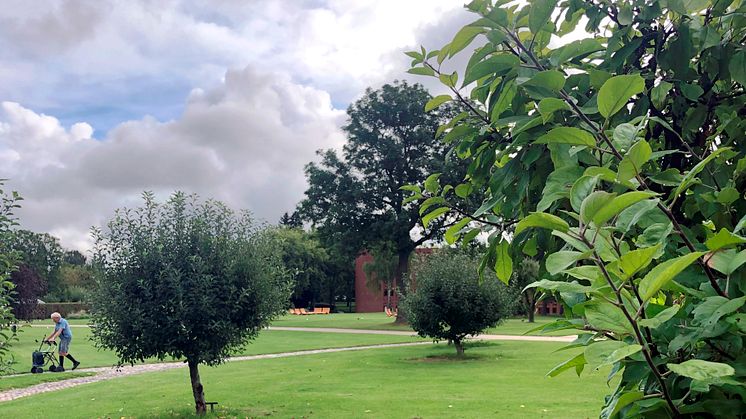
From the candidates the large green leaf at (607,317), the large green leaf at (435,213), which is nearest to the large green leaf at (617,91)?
the large green leaf at (607,317)

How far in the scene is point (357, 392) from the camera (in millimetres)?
13617

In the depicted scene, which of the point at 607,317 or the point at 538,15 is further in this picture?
the point at 538,15

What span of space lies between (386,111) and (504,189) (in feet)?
125

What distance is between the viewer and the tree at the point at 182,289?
432 inches

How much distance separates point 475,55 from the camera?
185 centimetres

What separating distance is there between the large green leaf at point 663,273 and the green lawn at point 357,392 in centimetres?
998

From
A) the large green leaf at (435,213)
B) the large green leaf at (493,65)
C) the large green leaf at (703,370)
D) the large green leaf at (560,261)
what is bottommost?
the large green leaf at (703,370)

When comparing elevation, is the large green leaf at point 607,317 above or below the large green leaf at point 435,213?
below

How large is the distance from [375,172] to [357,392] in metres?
26.5

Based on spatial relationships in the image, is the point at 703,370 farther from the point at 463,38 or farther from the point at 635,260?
the point at 463,38

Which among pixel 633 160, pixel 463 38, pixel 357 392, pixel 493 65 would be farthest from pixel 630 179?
pixel 357 392

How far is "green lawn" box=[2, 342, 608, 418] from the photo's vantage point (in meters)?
11.4

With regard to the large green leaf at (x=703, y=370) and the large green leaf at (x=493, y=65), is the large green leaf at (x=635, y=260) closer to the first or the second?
the large green leaf at (x=703, y=370)

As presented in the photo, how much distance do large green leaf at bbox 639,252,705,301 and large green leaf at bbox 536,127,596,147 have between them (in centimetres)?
40
